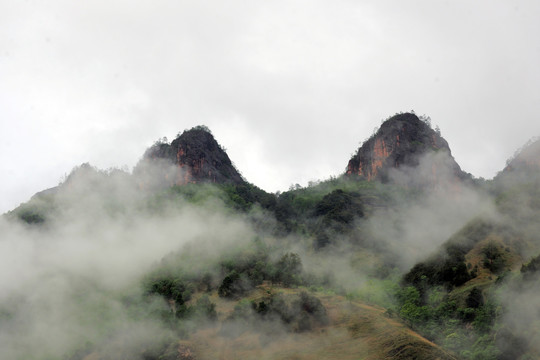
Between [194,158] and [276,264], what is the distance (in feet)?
152

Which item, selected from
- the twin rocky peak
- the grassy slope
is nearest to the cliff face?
the twin rocky peak

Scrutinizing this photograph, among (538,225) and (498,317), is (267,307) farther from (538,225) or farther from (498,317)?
(538,225)

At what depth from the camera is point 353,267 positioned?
61.0m

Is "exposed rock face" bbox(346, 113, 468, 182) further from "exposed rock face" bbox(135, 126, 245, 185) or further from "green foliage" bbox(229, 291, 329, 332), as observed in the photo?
"green foliage" bbox(229, 291, 329, 332)

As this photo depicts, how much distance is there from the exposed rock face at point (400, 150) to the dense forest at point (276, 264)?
1.32ft

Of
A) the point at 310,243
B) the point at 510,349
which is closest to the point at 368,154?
the point at 310,243

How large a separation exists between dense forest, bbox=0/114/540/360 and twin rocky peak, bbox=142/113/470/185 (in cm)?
44

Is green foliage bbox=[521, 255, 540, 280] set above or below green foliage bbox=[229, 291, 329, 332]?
below

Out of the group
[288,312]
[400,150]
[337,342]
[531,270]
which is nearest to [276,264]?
[288,312]

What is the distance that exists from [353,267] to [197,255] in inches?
804

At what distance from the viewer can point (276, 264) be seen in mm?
55938

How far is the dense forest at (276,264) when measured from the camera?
3947cm

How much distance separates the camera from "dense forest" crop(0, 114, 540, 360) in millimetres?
39469

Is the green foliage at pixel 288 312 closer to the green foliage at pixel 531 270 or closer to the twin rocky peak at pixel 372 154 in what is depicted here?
the green foliage at pixel 531 270
